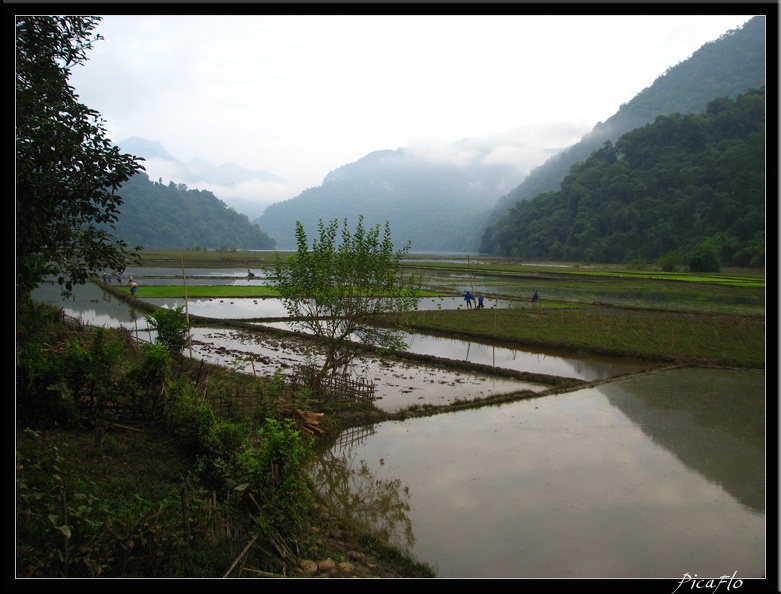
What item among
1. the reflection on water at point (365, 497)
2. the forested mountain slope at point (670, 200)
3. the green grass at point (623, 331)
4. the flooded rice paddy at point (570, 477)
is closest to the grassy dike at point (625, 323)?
the green grass at point (623, 331)

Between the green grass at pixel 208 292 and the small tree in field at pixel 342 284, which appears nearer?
the small tree in field at pixel 342 284

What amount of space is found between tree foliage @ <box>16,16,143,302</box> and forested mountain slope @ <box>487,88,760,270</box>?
6378cm

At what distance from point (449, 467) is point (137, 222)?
134240 millimetres

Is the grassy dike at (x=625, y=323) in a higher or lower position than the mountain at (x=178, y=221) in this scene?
lower

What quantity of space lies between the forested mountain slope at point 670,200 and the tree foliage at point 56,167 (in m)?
63.8

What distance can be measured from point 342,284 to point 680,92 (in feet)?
544

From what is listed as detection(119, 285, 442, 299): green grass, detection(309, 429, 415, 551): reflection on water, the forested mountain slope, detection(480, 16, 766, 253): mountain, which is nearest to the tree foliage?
detection(309, 429, 415, 551): reflection on water

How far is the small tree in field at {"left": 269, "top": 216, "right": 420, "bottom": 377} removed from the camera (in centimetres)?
1352

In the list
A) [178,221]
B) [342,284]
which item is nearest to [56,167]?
[342,284]

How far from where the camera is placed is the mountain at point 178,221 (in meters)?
124

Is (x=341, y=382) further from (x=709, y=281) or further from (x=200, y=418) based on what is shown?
(x=709, y=281)
